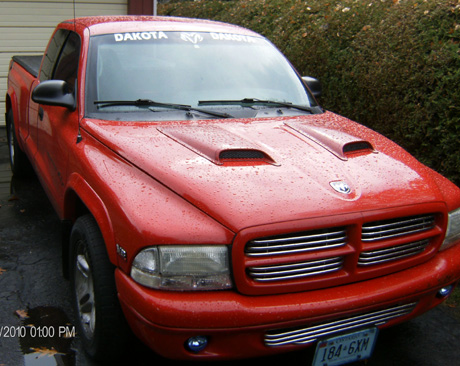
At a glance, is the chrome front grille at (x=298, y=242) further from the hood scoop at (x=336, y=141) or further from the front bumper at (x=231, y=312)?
the hood scoop at (x=336, y=141)

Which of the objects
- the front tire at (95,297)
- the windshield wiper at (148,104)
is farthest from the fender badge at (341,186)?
the front tire at (95,297)

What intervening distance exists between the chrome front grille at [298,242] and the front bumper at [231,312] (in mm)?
201

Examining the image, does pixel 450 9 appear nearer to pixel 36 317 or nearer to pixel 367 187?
pixel 367 187

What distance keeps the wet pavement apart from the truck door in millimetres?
627

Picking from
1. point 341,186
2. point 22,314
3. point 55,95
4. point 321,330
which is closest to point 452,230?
point 341,186

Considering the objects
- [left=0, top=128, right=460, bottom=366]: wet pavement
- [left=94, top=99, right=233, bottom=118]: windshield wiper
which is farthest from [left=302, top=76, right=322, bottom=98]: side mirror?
[left=0, top=128, right=460, bottom=366]: wet pavement

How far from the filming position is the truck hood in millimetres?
2498

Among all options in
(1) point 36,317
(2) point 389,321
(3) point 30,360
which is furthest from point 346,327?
(1) point 36,317

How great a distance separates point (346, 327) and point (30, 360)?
1.78 m

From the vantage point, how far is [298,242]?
2.46 m

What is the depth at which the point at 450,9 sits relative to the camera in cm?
509

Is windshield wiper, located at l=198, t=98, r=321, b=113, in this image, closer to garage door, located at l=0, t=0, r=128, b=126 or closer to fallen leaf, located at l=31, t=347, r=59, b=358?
fallen leaf, located at l=31, t=347, r=59, b=358

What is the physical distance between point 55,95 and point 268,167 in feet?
5.36

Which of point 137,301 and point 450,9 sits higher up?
point 450,9
